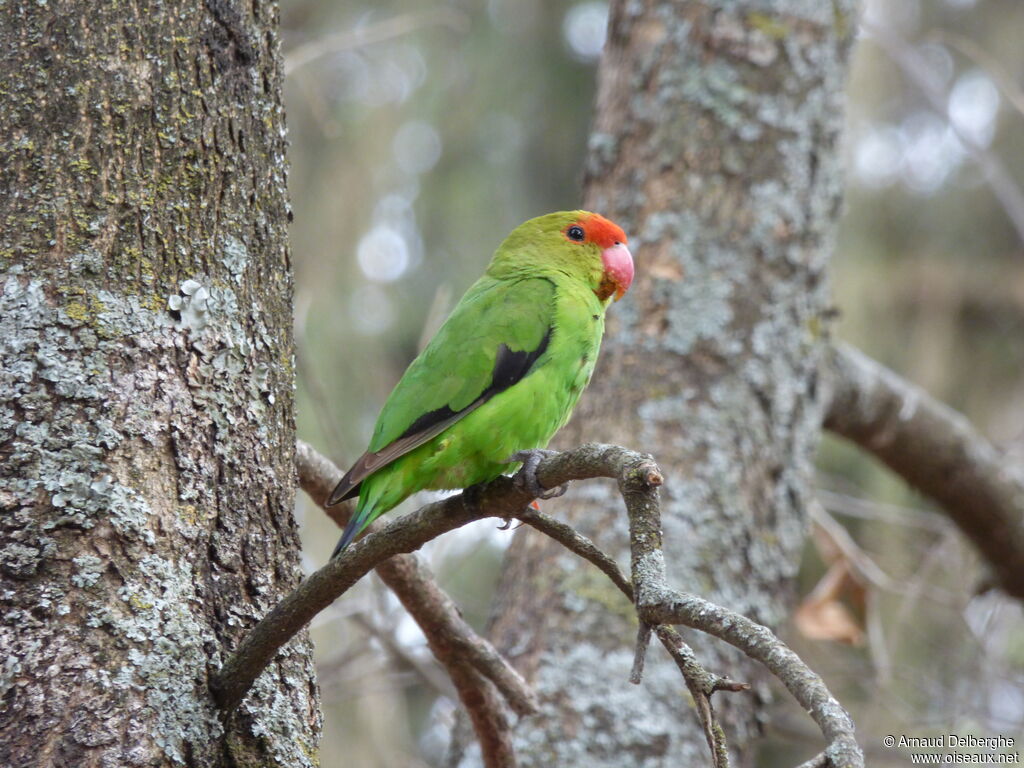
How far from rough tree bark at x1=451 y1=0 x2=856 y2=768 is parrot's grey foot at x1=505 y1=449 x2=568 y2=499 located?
1072 millimetres

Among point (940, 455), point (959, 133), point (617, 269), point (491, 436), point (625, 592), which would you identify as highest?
point (959, 133)

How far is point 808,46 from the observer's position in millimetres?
3846

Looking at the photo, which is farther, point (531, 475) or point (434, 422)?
point (434, 422)

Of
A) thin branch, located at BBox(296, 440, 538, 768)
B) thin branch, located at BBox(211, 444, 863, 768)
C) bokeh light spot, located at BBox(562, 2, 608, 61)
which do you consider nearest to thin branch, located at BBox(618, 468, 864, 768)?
thin branch, located at BBox(211, 444, 863, 768)

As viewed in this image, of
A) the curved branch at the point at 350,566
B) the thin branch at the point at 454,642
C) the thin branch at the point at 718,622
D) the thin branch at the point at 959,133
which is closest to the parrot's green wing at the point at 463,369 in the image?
the thin branch at the point at 454,642

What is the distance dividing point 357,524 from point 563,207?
459 cm

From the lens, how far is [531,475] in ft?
6.49

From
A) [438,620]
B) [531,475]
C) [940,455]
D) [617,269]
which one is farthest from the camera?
[940,455]

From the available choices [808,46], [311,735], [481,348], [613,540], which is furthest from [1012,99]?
[311,735]

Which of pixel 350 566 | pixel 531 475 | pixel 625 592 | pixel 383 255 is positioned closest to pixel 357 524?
pixel 531 475

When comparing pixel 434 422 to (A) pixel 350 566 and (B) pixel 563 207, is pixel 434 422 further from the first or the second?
(B) pixel 563 207

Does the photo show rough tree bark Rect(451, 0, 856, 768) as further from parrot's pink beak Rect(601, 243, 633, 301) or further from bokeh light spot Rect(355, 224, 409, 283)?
bokeh light spot Rect(355, 224, 409, 283)

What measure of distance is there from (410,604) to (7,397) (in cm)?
104

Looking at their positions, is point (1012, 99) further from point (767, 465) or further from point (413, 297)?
point (413, 297)
